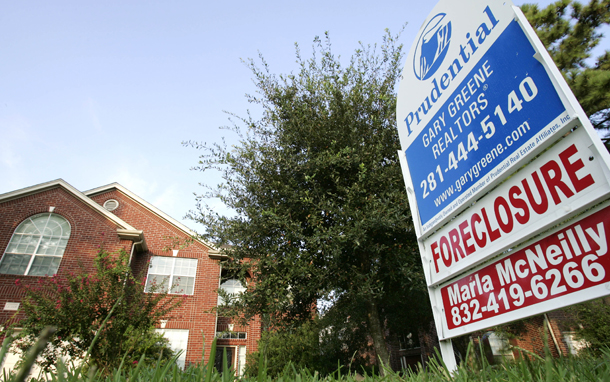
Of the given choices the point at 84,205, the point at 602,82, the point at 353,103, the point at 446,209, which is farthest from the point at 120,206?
the point at 602,82

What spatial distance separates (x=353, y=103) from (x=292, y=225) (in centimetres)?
367

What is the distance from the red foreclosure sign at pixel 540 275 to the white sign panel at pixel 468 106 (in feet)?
2.12

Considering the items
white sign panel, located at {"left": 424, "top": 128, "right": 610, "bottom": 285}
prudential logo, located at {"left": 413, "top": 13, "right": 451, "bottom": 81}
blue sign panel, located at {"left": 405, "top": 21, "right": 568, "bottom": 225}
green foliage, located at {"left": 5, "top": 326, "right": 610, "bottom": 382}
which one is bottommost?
green foliage, located at {"left": 5, "top": 326, "right": 610, "bottom": 382}

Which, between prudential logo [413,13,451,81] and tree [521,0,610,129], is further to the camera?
tree [521,0,610,129]

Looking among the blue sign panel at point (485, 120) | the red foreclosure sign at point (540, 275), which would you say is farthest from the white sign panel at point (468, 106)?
the red foreclosure sign at point (540, 275)

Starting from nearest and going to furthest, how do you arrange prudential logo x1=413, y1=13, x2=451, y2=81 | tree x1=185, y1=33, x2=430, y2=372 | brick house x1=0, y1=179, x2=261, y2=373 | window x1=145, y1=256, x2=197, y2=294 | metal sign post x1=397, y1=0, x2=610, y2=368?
metal sign post x1=397, y1=0, x2=610, y2=368
prudential logo x1=413, y1=13, x2=451, y2=81
tree x1=185, y1=33, x2=430, y2=372
brick house x1=0, y1=179, x2=261, y2=373
window x1=145, y1=256, x2=197, y2=294

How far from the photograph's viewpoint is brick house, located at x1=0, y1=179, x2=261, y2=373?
45.1 feet

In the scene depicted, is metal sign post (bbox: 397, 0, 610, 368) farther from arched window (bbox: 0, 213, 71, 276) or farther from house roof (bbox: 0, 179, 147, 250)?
arched window (bbox: 0, 213, 71, 276)

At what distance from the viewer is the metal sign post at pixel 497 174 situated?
2326mm

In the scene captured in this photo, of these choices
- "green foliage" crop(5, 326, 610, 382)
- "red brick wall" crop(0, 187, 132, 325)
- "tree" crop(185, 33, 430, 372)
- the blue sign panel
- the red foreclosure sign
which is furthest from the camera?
"red brick wall" crop(0, 187, 132, 325)

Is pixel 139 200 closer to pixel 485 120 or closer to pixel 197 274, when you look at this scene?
Answer: pixel 197 274

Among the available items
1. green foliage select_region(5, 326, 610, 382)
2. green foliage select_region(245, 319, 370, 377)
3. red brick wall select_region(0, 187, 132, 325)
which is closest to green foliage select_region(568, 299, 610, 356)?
green foliage select_region(245, 319, 370, 377)

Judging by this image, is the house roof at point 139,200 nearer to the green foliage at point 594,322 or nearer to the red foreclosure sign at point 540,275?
the red foreclosure sign at point 540,275

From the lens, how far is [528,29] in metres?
2.77
